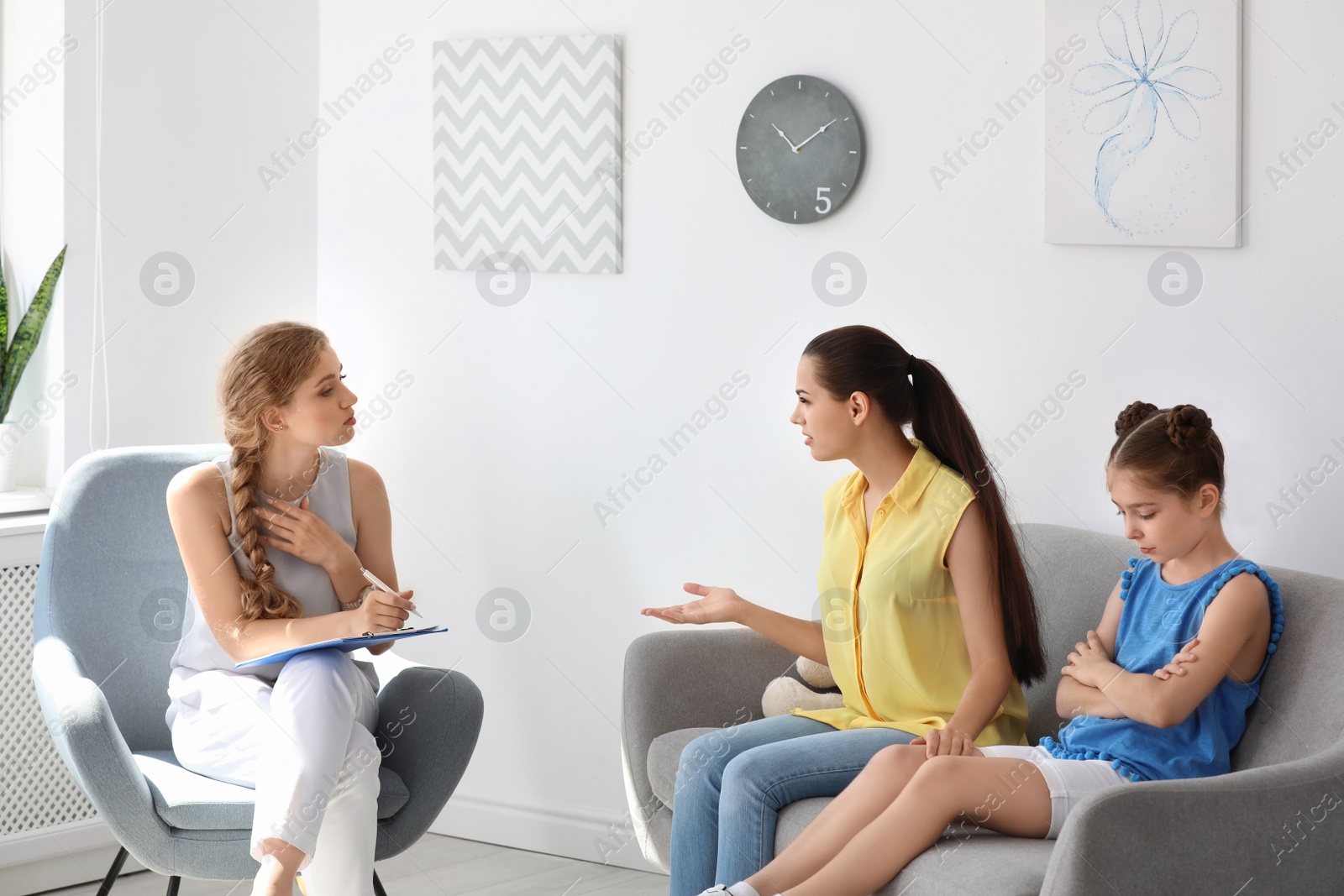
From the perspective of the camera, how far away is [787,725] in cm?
232

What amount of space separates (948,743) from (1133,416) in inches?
24.1

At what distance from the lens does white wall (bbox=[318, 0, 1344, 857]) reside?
2.43 metres

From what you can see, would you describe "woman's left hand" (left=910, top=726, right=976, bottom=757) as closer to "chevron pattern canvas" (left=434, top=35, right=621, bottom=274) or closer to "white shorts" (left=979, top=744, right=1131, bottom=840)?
"white shorts" (left=979, top=744, right=1131, bottom=840)

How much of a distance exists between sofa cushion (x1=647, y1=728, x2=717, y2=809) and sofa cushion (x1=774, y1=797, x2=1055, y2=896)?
538mm

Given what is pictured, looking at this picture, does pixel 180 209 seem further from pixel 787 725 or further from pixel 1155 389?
pixel 1155 389

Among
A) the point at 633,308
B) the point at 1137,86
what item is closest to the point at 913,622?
→ the point at 1137,86

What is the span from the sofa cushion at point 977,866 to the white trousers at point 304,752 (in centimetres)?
88

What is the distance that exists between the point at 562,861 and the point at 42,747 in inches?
48.9

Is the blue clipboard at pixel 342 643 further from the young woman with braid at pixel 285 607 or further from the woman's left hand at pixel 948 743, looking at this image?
the woman's left hand at pixel 948 743

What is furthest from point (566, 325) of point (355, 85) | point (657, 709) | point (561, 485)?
point (657, 709)

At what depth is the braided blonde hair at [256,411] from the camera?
2.36 metres

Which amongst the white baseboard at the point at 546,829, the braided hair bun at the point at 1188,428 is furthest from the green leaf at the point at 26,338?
the braided hair bun at the point at 1188,428

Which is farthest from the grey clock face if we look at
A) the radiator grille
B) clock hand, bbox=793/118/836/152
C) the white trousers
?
the radiator grille

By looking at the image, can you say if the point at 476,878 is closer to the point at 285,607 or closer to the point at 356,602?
the point at 356,602
